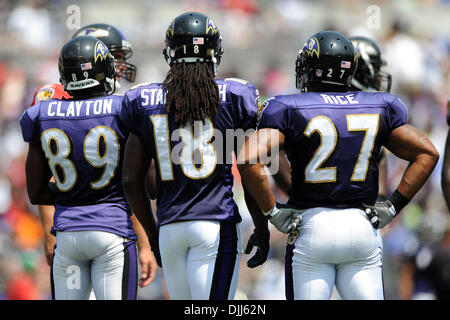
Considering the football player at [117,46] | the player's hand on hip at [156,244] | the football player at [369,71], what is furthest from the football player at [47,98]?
the football player at [369,71]

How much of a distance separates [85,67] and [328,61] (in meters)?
1.56

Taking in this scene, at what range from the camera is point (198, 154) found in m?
4.63

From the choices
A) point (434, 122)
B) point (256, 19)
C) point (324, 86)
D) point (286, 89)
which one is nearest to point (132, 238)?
point (324, 86)

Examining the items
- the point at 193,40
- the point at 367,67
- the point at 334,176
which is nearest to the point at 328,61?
the point at 334,176

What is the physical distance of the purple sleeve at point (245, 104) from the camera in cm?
465

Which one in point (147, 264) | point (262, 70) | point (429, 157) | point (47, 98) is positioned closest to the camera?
point (429, 157)

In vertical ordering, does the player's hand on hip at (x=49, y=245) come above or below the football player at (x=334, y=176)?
below

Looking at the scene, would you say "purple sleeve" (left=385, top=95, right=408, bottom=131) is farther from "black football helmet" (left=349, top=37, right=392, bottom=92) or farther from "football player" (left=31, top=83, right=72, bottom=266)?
"football player" (left=31, top=83, right=72, bottom=266)

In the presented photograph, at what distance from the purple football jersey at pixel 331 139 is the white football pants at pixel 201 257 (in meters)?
0.50

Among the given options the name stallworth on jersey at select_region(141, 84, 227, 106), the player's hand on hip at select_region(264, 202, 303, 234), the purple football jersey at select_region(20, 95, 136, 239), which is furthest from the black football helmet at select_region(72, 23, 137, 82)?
the player's hand on hip at select_region(264, 202, 303, 234)

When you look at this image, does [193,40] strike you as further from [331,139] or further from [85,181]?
[85,181]

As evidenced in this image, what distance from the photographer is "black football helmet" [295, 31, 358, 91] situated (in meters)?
4.79

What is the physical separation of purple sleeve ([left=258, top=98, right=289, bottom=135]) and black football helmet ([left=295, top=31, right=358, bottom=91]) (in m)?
0.38

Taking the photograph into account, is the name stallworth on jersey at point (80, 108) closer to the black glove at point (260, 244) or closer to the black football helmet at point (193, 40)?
the black football helmet at point (193, 40)
